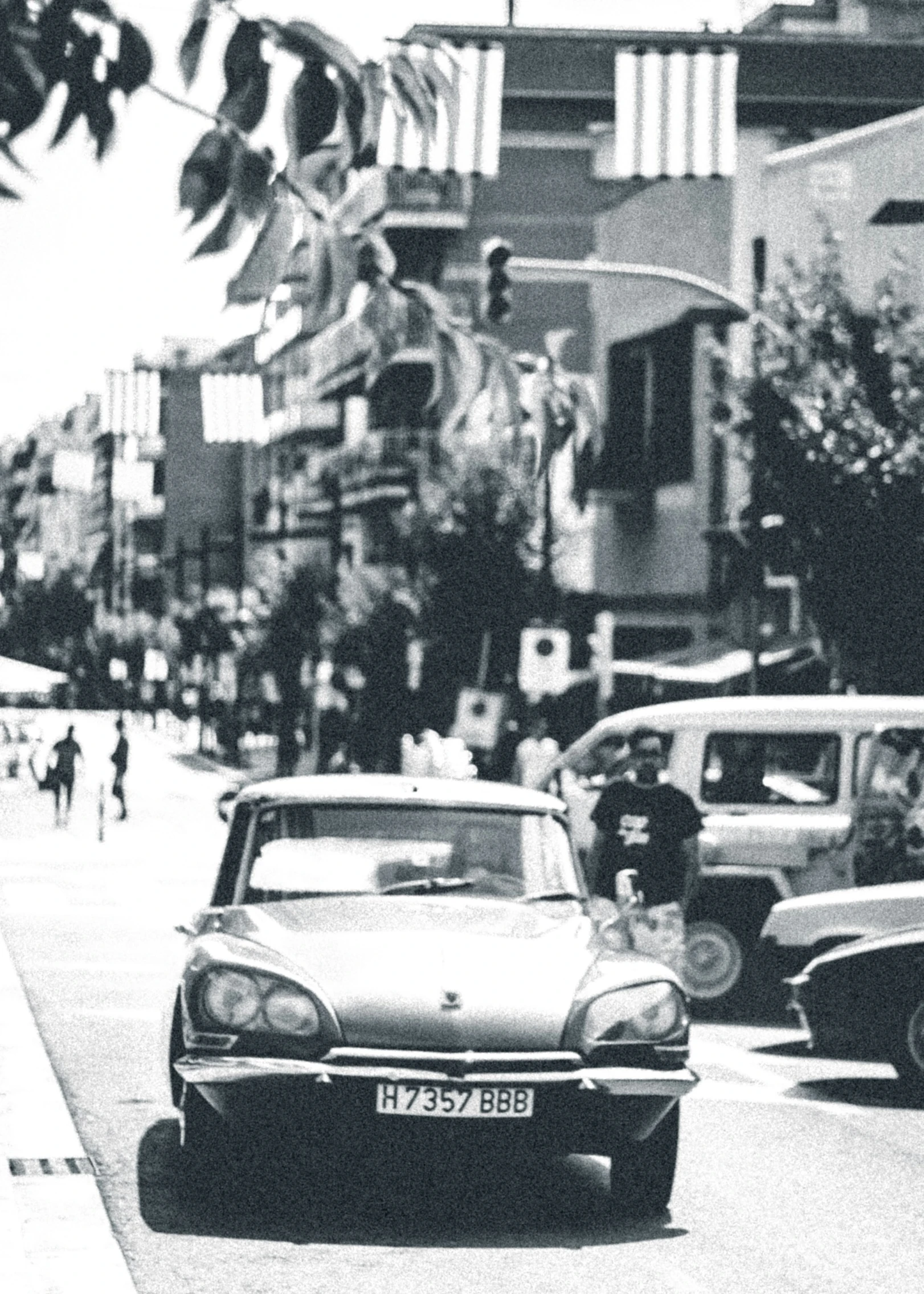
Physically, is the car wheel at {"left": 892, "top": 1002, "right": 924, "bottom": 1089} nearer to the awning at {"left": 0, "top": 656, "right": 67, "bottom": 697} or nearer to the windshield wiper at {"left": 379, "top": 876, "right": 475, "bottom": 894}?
the windshield wiper at {"left": 379, "top": 876, "right": 475, "bottom": 894}

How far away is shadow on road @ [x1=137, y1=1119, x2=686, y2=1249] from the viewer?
9.75 m

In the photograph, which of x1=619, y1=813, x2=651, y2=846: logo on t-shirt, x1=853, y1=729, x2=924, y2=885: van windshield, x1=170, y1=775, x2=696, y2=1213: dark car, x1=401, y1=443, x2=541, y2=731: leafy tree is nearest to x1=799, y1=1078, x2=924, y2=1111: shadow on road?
x1=619, y1=813, x2=651, y2=846: logo on t-shirt

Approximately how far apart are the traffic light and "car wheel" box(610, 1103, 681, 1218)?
17.0 m

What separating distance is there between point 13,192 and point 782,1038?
1536cm

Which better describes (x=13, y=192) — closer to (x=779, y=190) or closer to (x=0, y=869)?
(x=0, y=869)

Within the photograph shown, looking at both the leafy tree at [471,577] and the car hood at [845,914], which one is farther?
the leafy tree at [471,577]

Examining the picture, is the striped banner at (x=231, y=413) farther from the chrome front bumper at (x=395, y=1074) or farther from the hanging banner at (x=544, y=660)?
the chrome front bumper at (x=395, y=1074)

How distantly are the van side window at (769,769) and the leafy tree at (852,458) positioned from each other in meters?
13.5

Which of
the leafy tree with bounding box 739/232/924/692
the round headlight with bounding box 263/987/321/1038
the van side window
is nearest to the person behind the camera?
the round headlight with bounding box 263/987/321/1038

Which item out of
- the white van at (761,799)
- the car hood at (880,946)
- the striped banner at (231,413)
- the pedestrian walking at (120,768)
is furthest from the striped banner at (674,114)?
the striped banner at (231,413)

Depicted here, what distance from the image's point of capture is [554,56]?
246ft

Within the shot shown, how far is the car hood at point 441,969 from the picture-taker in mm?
9766

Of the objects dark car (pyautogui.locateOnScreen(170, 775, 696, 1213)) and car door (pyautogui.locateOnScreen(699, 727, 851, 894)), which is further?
car door (pyautogui.locateOnScreen(699, 727, 851, 894))

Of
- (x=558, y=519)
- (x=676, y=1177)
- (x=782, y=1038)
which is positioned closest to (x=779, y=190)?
(x=558, y=519)
